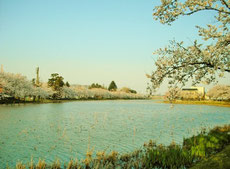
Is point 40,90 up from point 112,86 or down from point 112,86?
down

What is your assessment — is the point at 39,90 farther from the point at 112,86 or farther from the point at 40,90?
the point at 112,86

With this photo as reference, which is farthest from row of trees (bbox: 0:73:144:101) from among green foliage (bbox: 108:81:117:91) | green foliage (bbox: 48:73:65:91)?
green foliage (bbox: 108:81:117:91)

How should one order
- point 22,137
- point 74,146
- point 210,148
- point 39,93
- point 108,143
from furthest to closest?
1. point 39,93
2. point 22,137
3. point 108,143
4. point 74,146
5. point 210,148

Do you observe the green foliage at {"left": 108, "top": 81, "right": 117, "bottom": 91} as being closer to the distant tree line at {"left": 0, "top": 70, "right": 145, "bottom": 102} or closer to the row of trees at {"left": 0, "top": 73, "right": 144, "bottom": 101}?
the distant tree line at {"left": 0, "top": 70, "right": 145, "bottom": 102}

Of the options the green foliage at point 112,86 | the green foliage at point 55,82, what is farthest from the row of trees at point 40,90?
the green foliage at point 112,86

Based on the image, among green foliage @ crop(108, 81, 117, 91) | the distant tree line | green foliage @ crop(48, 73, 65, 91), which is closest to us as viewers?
the distant tree line

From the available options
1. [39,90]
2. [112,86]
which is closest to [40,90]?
[39,90]

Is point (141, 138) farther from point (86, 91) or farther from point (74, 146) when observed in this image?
point (86, 91)

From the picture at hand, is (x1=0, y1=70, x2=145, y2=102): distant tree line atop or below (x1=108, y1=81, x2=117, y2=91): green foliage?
below

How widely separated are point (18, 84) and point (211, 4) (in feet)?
218

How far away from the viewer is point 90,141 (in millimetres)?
15680

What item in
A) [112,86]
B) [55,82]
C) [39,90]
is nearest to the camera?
[39,90]

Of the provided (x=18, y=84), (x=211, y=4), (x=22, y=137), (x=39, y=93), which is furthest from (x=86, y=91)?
(x=211, y=4)

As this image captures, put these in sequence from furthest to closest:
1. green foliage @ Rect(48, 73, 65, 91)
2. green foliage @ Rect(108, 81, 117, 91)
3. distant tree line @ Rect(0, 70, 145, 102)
A: green foliage @ Rect(108, 81, 117, 91), green foliage @ Rect(48, 73, 65, 91), distant tree line @ Rect(0, 70, 145, 102)
